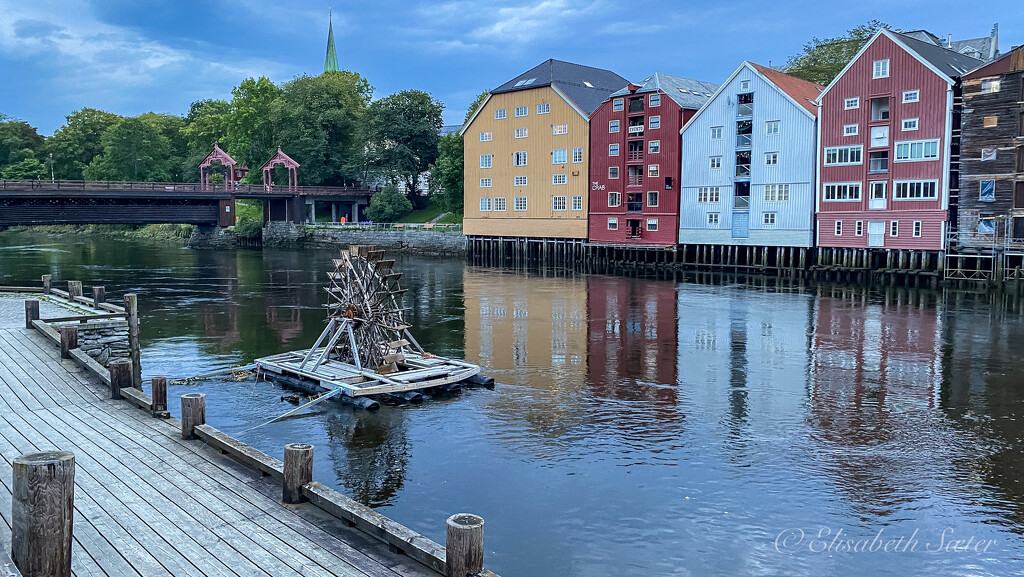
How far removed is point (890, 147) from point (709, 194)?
45.2 ft

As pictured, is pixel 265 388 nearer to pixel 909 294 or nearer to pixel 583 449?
pixel 583 449

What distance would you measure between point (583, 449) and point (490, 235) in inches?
2417

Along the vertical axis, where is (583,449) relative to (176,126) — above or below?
below

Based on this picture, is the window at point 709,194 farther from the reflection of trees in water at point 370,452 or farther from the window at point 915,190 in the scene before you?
the reflection of trees in water at point 370,452

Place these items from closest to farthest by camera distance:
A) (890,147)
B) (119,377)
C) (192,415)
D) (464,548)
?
(464,548) < (192,415) < (119,377) < (890,147)

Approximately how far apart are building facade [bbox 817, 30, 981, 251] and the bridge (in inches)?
2337

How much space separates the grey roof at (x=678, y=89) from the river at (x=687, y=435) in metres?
31.7

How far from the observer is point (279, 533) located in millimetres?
9008

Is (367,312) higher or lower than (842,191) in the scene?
lower

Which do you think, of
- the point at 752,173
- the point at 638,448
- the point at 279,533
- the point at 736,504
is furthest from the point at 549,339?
the point at 752,173

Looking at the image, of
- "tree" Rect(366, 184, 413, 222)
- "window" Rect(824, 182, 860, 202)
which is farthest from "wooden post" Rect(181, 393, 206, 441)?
"tree" Rect(366, 184, 413, 222)

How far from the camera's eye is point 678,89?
216 ft

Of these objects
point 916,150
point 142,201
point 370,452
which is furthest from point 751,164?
point 142,201

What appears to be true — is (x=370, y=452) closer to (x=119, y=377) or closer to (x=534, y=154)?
(x=119, y=377)
